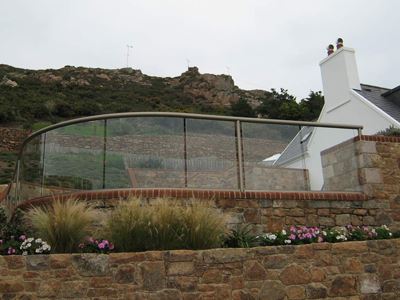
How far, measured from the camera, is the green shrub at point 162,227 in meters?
5.68

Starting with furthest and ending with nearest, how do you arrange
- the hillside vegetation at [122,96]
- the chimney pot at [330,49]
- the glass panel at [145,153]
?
the hillside vegetation at [122,96]
the chimney pot at [330,49]
the glass panel at [145,153]

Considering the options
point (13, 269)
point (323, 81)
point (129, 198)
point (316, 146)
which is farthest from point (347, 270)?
point (323, 81)

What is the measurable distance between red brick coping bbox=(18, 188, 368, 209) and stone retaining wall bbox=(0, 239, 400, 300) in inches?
Result: 52.5

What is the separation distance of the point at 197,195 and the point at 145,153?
1.05 metres

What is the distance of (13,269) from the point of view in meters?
5.25

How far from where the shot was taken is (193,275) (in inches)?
213

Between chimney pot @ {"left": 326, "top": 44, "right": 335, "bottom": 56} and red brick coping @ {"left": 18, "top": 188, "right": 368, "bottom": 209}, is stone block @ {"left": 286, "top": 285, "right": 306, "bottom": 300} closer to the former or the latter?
red brick coping @ {"left": 18, "top": 188, "right": 368, "bottom": 209}

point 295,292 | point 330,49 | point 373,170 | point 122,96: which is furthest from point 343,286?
point 122,96

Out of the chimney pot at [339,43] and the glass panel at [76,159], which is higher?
the chimney pot at [339,43]

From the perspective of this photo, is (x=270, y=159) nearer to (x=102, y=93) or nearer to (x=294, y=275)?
(x=294, y=275)

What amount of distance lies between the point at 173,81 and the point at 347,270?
195 feet

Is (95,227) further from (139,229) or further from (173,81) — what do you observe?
(173,81)

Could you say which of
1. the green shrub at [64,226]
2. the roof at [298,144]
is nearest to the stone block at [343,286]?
the roof at [298,144]

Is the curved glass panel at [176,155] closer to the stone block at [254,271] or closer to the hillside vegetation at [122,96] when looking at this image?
the stone block at [254,271]
